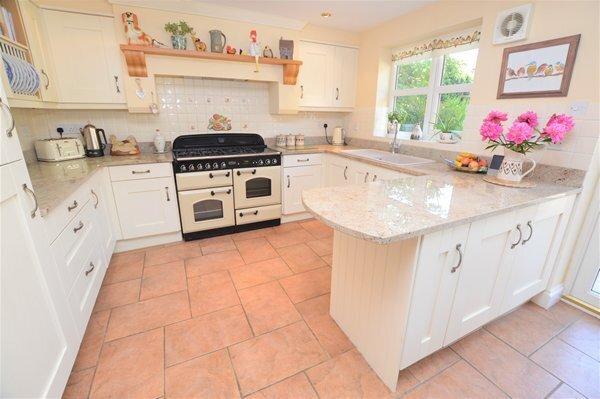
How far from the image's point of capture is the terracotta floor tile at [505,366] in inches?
53.1

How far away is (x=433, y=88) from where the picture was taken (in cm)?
282

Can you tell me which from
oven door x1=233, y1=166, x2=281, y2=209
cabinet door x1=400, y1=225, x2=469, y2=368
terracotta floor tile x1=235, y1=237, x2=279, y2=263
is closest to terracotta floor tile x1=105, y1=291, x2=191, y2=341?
terracotta floor tile x1=235, y1=237, x2=279, y2=263

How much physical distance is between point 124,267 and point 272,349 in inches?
63.3

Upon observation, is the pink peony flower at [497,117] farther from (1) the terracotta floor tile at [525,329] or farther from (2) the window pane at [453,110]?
(1) the terracotta floor tile at [525,329]

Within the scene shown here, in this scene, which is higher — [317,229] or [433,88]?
[433,88]

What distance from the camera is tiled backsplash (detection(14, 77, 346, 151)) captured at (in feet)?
8.18

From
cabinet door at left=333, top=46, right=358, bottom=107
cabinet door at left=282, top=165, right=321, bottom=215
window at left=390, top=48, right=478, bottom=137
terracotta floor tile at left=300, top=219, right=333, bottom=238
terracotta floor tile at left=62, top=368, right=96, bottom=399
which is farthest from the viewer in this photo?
cabinet door at left=333, top=46, right=358, bottom=107

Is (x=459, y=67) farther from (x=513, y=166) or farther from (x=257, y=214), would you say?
(x=257, y=214)

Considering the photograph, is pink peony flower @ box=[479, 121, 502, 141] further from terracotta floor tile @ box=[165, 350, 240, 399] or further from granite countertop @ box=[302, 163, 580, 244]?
terracotta floor tile @ box=[165, 350, 240, 399]

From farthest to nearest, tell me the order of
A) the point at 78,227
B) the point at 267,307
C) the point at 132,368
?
the point at 267,307 → the point at 78,227 → the point at 132,368

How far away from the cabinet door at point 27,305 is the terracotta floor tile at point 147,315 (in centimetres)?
43

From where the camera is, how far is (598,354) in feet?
5.09

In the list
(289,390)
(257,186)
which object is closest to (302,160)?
(257,186)

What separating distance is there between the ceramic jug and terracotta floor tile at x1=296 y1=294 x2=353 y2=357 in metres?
2.47
